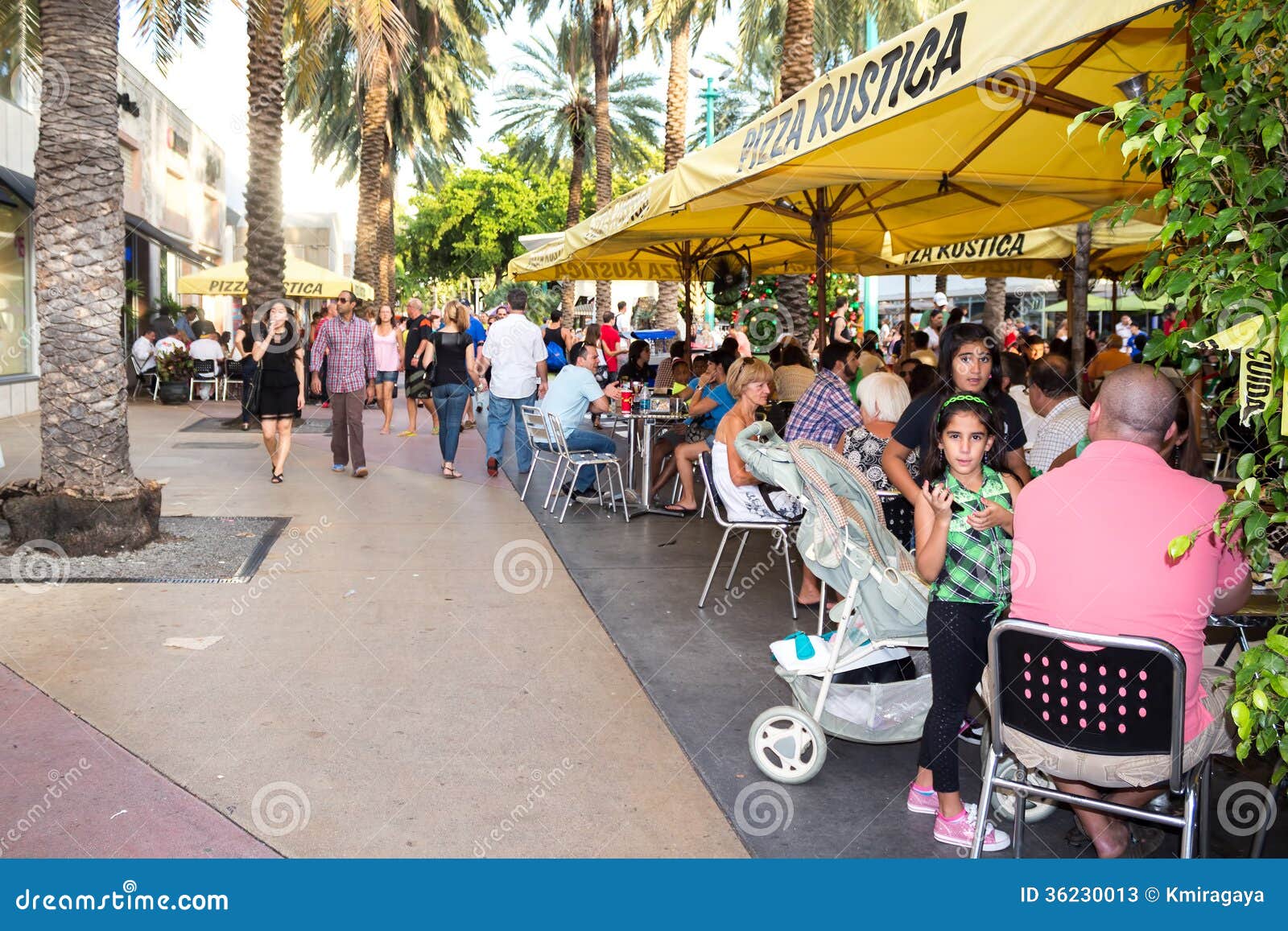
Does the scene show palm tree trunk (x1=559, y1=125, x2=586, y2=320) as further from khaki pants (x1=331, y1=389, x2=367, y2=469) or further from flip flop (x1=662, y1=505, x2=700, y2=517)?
flip flop (x1=662, y1=505, x2=700, y2=517)

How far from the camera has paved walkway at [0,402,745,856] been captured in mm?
3873

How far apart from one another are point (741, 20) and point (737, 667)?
93.0ft

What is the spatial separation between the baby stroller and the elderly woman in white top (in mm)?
2098

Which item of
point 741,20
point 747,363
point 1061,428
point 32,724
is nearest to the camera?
point 32,724

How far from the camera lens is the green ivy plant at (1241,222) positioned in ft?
7.61


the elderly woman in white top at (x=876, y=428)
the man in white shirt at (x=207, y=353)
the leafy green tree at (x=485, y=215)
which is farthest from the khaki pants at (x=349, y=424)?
the leafy green tree at (x=485, y=215)

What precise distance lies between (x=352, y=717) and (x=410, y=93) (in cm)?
3406

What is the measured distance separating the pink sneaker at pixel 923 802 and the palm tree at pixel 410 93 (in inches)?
1006

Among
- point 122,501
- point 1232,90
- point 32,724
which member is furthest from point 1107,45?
point 122,501

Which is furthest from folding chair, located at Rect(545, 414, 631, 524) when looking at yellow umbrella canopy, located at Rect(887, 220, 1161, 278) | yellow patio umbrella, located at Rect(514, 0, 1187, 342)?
yellow umbrella canopy, located at Rect(887, 220, 1161, 278)

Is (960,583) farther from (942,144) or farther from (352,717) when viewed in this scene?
(942,144)

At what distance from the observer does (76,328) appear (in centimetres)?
770

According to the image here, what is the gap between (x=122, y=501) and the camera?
778 centimetres
